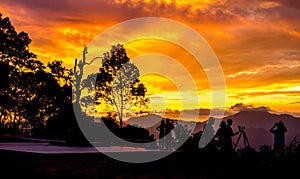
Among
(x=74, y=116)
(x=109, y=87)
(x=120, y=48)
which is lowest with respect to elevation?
(x=74, y=116)

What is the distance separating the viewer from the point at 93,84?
4844 cm

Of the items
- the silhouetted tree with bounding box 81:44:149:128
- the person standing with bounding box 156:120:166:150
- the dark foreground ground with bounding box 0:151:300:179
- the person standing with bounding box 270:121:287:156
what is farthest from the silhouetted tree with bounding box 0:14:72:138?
the person standing with bounding box 270:121:287:156

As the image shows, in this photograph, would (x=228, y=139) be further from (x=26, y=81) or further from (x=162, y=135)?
(x=26, y=81)

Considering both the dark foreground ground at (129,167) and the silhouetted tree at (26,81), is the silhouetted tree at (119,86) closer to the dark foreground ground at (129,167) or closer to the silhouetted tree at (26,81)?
the silhouetted tree at (26,81)

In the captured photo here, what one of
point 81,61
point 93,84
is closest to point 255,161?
point 81,61

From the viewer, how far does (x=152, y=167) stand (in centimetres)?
1823

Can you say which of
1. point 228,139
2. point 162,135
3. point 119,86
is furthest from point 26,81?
point 228,139

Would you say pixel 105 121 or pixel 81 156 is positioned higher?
pixel 105 121

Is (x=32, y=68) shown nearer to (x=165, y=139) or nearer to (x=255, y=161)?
(x=165, y=139)

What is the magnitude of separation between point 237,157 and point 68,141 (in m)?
15.2

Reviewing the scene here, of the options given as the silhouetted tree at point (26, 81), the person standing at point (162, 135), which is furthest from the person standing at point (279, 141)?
the silhouetted tree at point (26, 81)

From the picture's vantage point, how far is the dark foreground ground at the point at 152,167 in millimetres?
14906

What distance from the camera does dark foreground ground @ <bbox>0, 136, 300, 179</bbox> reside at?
14906 mm

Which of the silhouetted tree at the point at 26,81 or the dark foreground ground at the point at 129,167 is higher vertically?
the silhouetted tree at the point at 26,81
